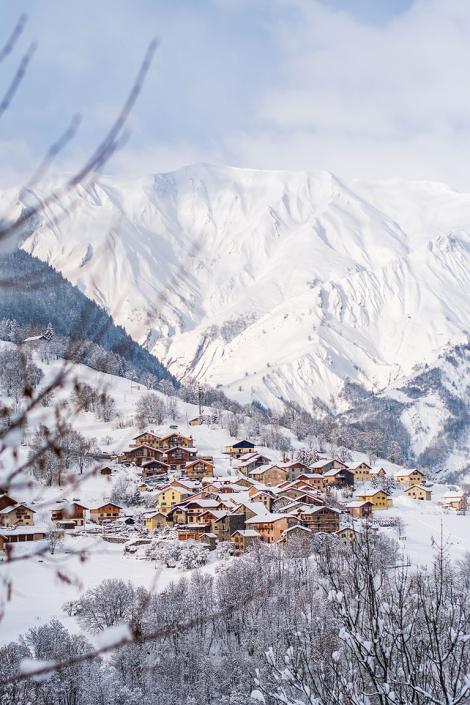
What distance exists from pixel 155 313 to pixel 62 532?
48.7m

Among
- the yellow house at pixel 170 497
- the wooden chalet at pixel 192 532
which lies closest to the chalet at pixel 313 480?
the yellow house at pixel 170 497

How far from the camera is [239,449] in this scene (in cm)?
8362

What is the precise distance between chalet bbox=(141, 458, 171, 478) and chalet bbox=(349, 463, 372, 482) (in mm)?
17254

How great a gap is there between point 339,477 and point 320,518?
20.3m

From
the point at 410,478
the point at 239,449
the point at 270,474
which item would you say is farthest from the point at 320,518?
the point at 410,478

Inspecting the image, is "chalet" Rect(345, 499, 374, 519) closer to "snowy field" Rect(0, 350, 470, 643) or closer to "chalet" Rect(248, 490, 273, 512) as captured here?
"snowy field" Rect(0, 350, 470, 643)

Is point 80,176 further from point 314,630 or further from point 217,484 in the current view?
point 217,484

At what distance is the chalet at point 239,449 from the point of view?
83188 millimetres

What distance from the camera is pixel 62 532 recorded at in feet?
166

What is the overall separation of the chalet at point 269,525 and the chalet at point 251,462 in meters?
19.7

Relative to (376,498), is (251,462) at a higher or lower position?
higher

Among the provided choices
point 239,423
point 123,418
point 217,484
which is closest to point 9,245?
point 217,484

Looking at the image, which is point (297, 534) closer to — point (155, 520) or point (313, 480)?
point (155, 520)

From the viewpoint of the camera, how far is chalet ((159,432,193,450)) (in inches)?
3103
